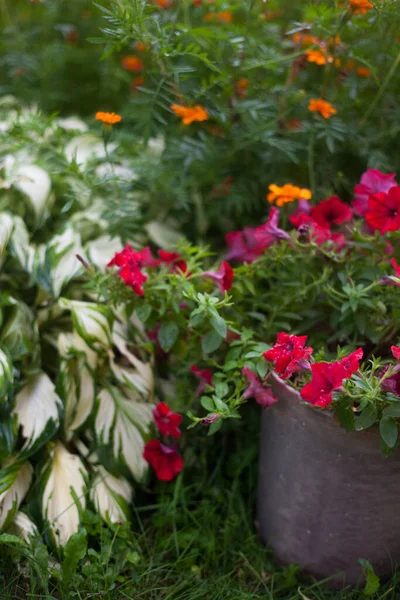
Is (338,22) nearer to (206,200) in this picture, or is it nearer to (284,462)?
(206,200)

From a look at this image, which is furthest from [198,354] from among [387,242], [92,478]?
[387,242]

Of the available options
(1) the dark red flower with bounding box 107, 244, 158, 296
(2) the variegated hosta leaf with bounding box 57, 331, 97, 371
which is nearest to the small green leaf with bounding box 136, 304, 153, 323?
(1) the dark red flower with bounding box 107, 244, 158, 296

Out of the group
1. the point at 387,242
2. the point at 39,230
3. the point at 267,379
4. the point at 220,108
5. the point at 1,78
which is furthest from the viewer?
the point at 1,78

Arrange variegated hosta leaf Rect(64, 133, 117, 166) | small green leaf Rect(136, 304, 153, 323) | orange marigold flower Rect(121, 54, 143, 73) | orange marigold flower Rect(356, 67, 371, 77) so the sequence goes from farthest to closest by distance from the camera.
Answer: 1. orange marigold flower Rect(121, 54, 143, 73)
2. variegated hosta leaf Rect(64, 133, 117, 166)
3. orange marigold flower Rect(356, 67, 371, 77)
4. small green leaf Rect(136, 304, 153, 323)

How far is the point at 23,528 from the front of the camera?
43.5 inches

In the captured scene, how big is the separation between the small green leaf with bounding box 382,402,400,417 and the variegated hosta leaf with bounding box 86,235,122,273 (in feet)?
2.24

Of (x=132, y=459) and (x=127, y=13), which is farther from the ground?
(x=127, y=13)

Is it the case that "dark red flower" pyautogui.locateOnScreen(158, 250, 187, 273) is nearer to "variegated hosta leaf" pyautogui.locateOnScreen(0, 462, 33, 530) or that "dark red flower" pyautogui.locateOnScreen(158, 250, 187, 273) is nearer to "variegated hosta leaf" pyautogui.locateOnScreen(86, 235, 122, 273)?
"variegated hosta leaf" pyautogui.locateOnScreen(86, 235, 122, 273)

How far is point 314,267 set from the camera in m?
1.22

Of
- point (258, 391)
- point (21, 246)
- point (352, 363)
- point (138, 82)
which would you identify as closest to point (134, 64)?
point (138, 82)

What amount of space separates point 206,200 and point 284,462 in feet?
2.39

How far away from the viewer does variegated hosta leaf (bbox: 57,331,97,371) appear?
1.20 meters

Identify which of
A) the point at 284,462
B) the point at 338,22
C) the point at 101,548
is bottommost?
the point at 101,548

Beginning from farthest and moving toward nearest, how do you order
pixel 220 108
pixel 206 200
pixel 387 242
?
pixel 206 200
pixel 220 108
pixel 387 242
